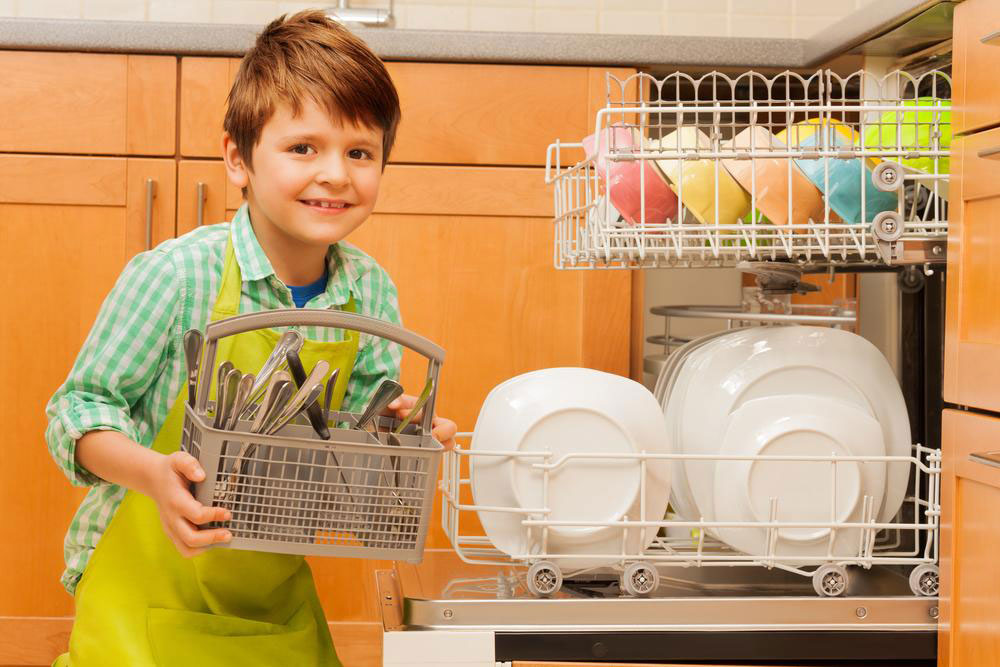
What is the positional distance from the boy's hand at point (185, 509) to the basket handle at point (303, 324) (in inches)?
1.8

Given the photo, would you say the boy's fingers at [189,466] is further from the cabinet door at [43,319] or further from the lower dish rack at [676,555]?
the cabinet door at [43,319]

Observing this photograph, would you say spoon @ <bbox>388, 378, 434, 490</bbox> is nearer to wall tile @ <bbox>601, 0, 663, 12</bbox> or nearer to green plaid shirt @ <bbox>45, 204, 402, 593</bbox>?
green plaid shirt @ <bbox>45, 204, 402, 593</bbox>

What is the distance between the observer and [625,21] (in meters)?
2.26

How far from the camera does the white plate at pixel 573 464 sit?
939 mm

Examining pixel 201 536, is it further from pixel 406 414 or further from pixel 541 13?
pixel 541 13

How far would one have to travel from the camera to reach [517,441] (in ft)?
3.13

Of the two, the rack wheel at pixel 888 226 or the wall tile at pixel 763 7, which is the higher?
the wall tile at pixel 763 7

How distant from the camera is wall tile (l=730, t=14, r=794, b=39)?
7.48 ft

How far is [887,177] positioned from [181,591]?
2.32 feet

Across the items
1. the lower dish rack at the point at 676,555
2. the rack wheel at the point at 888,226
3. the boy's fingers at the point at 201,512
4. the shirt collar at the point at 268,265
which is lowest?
the lower dish rack at the point at 676,555

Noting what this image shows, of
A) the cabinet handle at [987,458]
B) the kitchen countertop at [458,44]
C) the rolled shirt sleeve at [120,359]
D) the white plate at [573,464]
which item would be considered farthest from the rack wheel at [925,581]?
the kitchen countertop at [458,44]

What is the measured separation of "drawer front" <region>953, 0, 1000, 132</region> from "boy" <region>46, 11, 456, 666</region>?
20.1 inches

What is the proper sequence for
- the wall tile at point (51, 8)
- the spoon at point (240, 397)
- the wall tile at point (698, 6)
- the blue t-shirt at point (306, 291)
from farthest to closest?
the wall tile at point (698, 6)
the wall tile at point (51, 8)
the blue t-shirt at point (306, 291)
the spoon at point (240, 397)

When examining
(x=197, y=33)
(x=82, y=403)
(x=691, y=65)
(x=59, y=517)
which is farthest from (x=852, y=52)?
(x=59, y=517)
